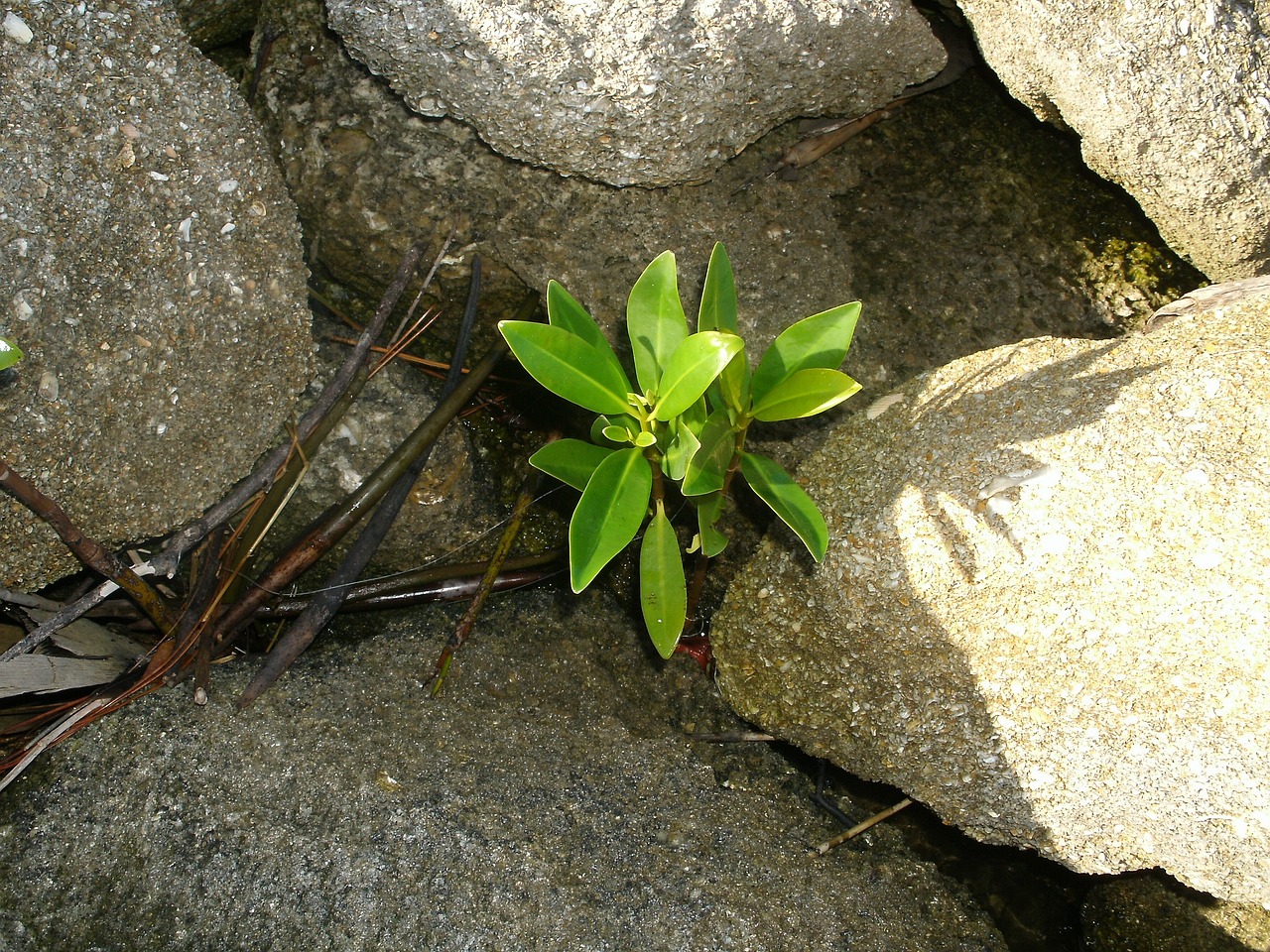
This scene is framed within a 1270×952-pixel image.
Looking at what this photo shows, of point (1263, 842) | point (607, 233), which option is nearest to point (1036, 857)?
point (1263, 842)

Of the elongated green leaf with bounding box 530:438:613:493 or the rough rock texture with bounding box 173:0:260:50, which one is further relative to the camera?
the rough rock texture with bounding box 173:0:260:50

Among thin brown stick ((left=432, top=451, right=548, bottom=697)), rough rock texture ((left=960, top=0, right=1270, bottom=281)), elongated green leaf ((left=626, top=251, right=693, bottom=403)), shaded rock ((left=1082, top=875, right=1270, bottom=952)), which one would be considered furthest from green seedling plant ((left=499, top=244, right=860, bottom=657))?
shaded rock ((left=1082, top=875, right=1270, bottom=952))

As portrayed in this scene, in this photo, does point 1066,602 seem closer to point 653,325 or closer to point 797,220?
point 653,325

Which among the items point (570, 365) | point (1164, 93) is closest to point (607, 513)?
point (570, 365)

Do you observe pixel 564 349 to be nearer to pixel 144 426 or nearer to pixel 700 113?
pixel 700 113

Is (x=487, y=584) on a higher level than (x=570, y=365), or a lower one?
lower

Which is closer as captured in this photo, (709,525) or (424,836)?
(424,836)

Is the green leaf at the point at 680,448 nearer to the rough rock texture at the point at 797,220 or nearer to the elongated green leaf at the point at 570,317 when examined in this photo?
the elongated green leaf at the point at 570,317

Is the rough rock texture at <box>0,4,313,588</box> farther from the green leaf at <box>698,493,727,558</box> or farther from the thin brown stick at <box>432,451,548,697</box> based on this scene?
the green leaf at <box>698,493,727,558</box>
